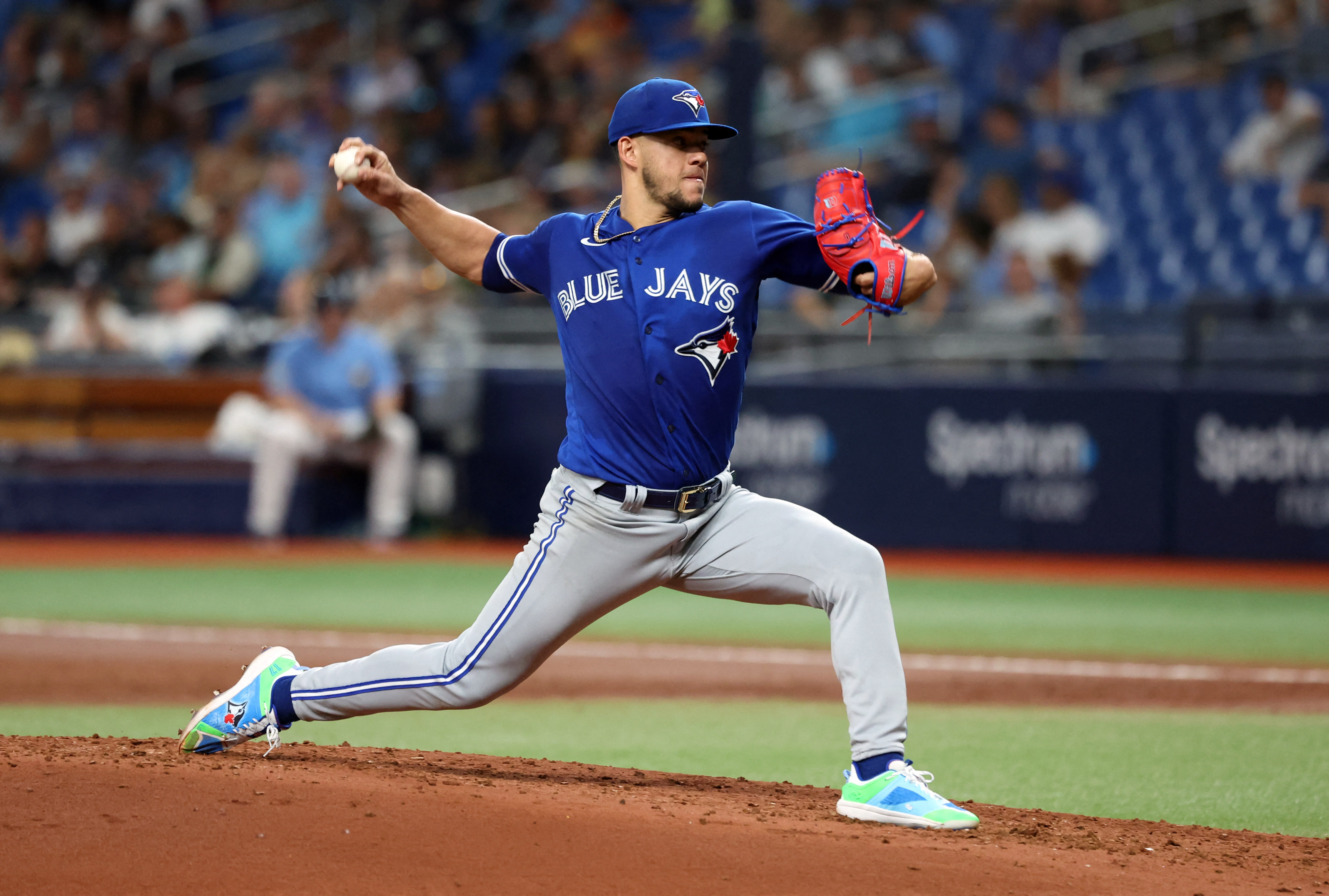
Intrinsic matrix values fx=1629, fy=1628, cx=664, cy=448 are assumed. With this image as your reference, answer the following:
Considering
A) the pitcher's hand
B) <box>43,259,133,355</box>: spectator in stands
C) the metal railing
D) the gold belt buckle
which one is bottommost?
the gold belt buckle

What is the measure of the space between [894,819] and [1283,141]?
38.4ft

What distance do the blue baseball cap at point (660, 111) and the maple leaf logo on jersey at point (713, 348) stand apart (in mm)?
502

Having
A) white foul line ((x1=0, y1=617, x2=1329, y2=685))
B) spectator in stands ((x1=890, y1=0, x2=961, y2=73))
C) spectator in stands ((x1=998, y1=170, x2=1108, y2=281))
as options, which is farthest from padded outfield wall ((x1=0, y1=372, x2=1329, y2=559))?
spectator in stands ((x1=890, y1=0, x2=961, y2=73))

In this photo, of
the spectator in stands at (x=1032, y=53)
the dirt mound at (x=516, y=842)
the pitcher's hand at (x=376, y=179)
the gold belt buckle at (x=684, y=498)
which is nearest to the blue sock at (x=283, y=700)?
the dirt mound at (x=516, y=842)

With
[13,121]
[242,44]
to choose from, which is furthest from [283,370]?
[13,121]

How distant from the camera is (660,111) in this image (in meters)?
4.20

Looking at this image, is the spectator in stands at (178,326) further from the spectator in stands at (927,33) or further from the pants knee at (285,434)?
the spectator in stands at (927,33)

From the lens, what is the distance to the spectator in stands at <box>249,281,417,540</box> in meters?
12.4

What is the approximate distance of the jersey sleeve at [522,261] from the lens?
444 cm

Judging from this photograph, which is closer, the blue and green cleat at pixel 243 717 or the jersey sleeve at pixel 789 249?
the jersey sleeve at pixel 789 249

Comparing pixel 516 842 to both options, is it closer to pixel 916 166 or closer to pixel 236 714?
pixel 236 714

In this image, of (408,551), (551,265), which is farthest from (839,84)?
(551,265)

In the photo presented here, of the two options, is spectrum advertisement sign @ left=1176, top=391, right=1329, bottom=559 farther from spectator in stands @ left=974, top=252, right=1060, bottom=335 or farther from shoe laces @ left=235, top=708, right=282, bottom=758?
shoe laces @ left=235, top=708, right=282, bottom=758

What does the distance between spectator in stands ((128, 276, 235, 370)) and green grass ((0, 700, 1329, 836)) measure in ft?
26.6
